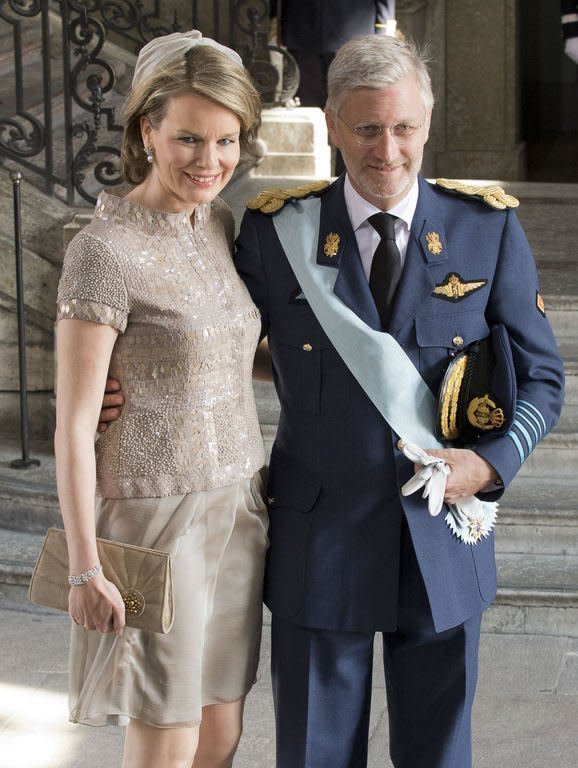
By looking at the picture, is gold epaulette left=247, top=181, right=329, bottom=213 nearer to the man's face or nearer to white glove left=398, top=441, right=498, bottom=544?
the man's face

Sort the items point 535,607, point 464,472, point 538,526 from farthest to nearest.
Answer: point 538,526
point 535,607
point 464,472

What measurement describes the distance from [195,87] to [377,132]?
1.09 feet

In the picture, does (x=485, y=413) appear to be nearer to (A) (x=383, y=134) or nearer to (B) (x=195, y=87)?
(A) (x=383, y=134)

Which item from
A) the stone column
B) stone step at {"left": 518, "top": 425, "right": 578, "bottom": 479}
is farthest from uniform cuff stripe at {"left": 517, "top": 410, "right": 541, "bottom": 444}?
the stone column

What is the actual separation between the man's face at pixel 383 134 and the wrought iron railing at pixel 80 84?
2017 millimetres

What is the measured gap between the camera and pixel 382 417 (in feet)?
7.98

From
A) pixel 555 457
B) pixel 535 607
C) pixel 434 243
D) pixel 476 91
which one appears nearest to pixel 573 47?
pixel 555 457

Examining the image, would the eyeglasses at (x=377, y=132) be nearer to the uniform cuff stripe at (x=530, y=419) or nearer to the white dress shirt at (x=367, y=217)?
the white dress shirt at (x=367, y=217)

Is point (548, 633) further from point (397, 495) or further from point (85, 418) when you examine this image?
point (85, 418)

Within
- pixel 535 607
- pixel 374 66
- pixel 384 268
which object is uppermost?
pixel 374 66

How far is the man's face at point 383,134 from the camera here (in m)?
2.30

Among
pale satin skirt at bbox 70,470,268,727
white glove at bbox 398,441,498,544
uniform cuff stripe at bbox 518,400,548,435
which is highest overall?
uniform cuff stripe at bbox 518,400,548,435

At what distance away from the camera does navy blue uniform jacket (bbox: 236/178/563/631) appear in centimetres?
244

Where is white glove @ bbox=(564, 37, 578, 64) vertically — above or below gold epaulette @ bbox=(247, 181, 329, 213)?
above
